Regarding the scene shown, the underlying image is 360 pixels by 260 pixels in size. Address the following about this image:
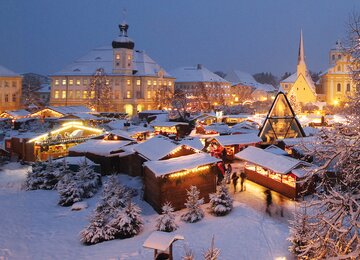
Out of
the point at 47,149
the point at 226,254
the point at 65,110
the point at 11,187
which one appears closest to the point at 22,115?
the point at 65,110

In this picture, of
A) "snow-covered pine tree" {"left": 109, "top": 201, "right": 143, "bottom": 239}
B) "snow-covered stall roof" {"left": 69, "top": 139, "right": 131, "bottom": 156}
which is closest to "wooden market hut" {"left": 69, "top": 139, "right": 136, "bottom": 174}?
"snow-covered stall roof" {"left": 69, "top": 139, "right": 131, "bottom": 156}

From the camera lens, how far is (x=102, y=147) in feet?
84.5

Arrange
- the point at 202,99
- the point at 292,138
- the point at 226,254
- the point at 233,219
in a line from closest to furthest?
A: the point at 226,254, the point at 233,219, the point at 292,138, the point at 202,99

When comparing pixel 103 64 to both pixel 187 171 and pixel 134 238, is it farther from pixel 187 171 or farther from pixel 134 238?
pixel 134 238

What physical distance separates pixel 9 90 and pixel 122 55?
22215 mm

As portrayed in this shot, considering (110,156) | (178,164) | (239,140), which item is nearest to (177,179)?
(178,164)

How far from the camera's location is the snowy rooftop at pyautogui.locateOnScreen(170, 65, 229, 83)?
89569 millimetres

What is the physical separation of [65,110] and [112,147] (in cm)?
2644

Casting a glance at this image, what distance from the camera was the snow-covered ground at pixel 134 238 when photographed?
44.3 feet

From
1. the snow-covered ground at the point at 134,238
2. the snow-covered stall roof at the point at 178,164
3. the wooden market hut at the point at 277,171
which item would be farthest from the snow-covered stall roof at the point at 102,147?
the wooden market hut at the point at 277,171

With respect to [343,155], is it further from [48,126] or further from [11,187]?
[48,126]

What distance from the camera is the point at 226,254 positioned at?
13.2m

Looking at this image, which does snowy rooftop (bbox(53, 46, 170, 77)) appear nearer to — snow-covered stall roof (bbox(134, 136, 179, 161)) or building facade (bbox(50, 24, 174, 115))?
building facade (bbox(50, 24, 174, 115))

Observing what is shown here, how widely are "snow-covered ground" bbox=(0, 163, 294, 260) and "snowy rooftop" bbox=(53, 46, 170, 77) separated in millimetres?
56606
